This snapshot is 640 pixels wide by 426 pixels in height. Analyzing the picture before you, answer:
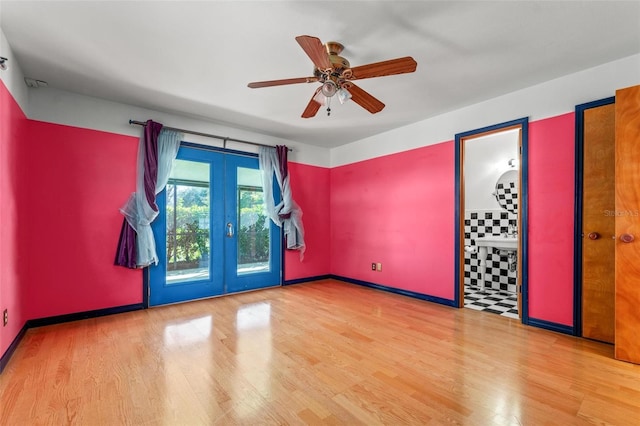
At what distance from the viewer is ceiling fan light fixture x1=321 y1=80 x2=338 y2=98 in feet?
7.57

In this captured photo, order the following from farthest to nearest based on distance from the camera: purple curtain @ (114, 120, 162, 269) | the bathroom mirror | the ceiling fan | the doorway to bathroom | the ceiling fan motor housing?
1. the bathroom mirror
2. the doorway to bathroom
3. purple curtain @ (114, 120, 162, 269)
4. the ceiling fan motor housing
5. the ceiling fan

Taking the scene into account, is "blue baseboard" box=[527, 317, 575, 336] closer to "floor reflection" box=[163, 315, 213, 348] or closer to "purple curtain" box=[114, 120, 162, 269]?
"floor reflection" box=[163, 315, 213, 348]

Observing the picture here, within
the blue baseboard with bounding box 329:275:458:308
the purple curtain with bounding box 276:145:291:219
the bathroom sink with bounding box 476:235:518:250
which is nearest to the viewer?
the blue baseboard with bounding box 329:275:458:308

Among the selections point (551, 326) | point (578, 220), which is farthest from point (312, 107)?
point (551, 326)

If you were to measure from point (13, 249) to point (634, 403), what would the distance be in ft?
15.8

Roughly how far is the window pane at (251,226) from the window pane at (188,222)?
0.51 meters

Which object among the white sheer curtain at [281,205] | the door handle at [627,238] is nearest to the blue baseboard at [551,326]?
the door handle at [627,238]

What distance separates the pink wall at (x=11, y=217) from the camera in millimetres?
2254

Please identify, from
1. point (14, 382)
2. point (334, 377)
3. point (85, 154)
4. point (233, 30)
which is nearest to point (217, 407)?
point (334, 377)

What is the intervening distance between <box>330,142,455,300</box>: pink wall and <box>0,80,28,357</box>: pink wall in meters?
4.23

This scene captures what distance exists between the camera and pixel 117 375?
2.07 meters

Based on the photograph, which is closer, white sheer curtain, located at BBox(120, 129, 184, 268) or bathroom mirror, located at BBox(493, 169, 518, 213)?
white sheer curtain, located at BBox(120, 129, 184, 268)

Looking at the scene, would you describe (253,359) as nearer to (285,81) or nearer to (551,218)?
(285,81)

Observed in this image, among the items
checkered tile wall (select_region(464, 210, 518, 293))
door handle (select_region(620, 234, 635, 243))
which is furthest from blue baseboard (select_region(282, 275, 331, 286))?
door handle (select_region(620, 234, 635, 243))
